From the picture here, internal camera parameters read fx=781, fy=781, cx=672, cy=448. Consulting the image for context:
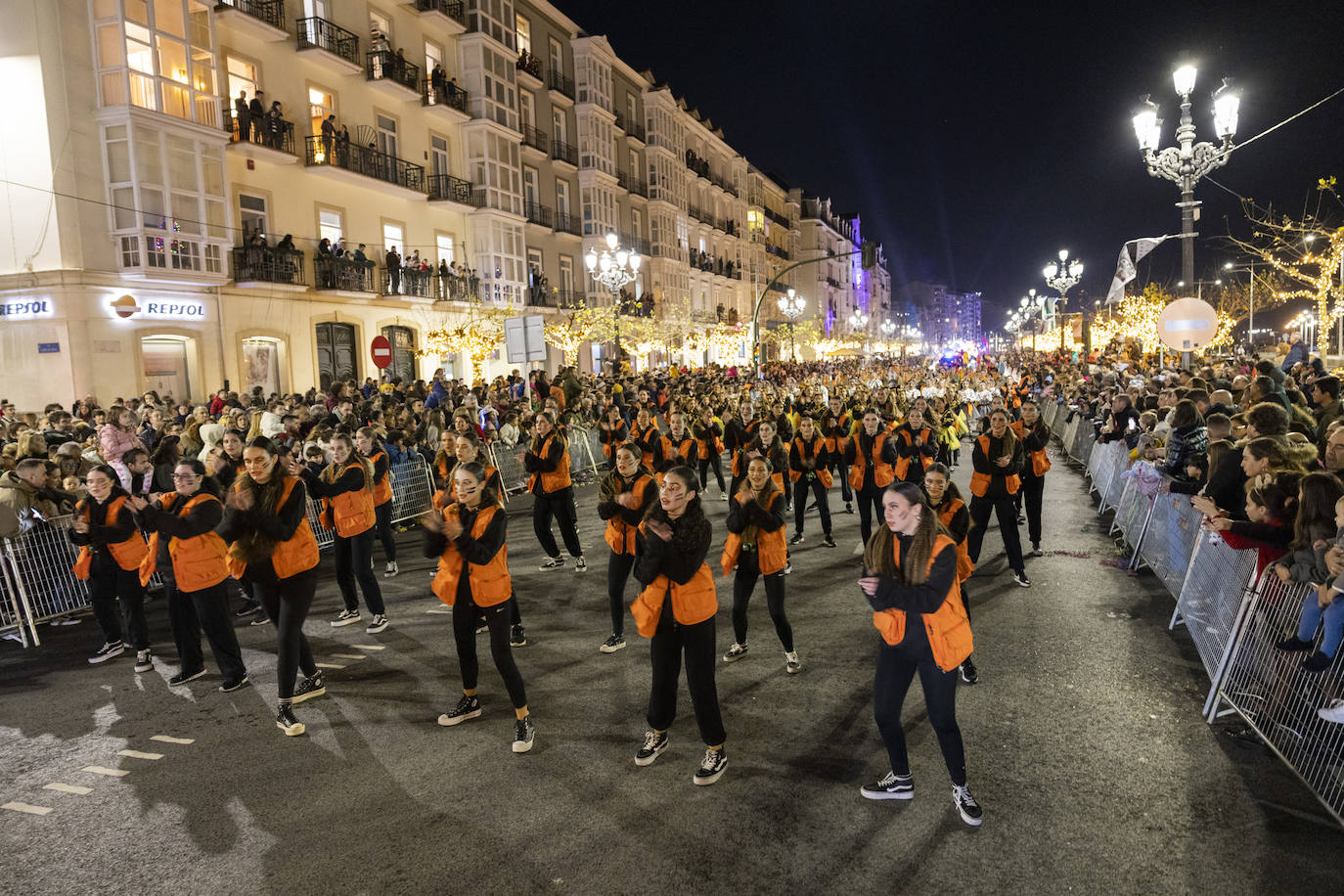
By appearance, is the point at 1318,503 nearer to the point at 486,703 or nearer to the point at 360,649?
the point at 486,703

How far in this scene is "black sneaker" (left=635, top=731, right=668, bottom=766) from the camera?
15.7 ft

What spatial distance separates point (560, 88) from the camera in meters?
35.6

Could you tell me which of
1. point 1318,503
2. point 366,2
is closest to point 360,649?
point 1318,503

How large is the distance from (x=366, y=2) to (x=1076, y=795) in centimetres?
2745

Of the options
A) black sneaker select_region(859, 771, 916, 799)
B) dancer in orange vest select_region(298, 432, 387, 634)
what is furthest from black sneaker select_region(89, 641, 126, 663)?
black sneaker select_region(859, 771, 916, 799)

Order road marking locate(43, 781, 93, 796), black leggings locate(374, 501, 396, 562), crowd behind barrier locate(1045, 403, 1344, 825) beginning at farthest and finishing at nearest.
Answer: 1. black leggings locate(374, 501, 396, 562)
2. road marking locate(43, 781, 93, 796)
3. crowd behind barrier locate(1045, 403, 1344, 825)

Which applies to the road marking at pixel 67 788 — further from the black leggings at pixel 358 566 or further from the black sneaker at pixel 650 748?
the black sneaker at pixel 650 748

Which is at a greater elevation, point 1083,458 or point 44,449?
point 44,449

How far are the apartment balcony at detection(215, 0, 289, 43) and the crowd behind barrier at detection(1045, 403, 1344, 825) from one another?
22.1 m

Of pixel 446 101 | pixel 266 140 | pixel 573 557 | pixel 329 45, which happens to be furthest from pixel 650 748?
pixel 446 101

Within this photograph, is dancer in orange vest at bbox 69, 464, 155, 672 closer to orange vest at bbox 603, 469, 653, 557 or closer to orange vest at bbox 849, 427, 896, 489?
orange vest at bbox 603, 469, 653, 557

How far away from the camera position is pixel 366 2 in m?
23.8

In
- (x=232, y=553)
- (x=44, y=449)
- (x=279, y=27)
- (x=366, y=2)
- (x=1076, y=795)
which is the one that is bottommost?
(x=1076, y=795)

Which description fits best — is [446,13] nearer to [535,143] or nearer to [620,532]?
[535,143]
